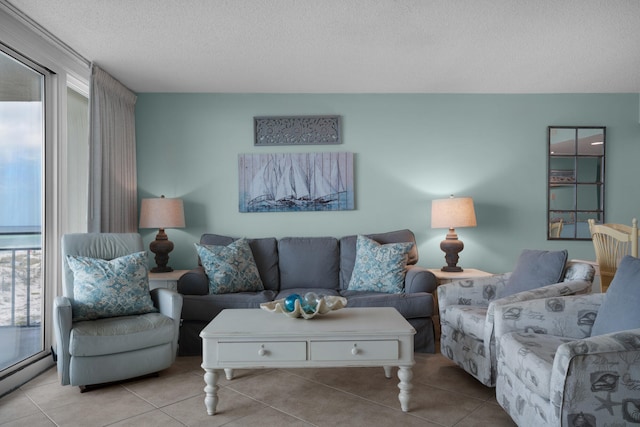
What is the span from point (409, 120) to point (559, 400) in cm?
329

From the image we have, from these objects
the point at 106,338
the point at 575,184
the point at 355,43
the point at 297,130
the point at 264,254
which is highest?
the point at 355,43

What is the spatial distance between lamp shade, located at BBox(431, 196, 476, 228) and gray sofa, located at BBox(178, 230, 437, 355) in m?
0.32

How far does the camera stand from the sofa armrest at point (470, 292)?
2.99 m

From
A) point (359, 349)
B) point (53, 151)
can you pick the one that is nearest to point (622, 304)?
point (359, 349)

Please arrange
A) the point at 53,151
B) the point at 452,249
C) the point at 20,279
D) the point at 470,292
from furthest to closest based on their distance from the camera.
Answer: the point at 452,249, the point at 53,151, the point at 470,292, the point at 20,279

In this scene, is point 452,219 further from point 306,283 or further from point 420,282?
point 306,283

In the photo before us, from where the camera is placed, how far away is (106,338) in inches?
101

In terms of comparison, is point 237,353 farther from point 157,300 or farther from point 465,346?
point 465,346

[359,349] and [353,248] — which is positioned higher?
[353,248]

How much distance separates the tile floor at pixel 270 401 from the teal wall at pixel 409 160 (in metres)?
1.75

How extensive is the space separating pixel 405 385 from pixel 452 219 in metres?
2.01

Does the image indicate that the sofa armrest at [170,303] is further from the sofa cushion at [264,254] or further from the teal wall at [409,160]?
the teal wall at [409,160]

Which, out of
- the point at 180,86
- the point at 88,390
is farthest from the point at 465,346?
the point at 180,86

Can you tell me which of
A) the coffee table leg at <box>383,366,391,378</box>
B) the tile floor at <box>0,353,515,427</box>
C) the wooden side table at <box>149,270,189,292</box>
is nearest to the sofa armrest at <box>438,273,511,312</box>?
the tile floor at <box>0,353,515,427</box>
